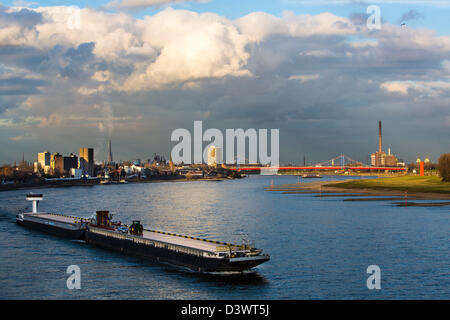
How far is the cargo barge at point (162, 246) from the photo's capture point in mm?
40781

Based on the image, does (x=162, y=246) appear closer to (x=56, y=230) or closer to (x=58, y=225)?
(x=56, y=230)

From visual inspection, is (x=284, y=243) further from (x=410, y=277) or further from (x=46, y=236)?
(x=46, y=236)

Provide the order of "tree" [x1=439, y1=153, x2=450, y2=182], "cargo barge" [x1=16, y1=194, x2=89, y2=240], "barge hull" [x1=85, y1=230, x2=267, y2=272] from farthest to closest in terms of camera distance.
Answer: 1. "tree" [x1=439, y1=153, x2=450, y2=182]
2. "cargo barge" [x1=16, y1=194, x2=89, y2=240]
3. "barge hull" [x1=85, y1=230, x2=267, y2=272]

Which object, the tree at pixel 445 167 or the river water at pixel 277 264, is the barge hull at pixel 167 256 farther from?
the tree at pixel 445 167

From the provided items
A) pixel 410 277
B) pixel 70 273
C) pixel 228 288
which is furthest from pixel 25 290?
pixel 410 277

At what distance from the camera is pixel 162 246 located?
4809 centimetres

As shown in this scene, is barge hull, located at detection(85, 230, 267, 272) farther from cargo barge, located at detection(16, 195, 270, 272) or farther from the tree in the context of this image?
the tree

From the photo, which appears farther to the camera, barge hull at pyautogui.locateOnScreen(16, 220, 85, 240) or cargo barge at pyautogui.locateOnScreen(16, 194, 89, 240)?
cargo barge at pyautogui.locateOnScreen(16, 194, 89, 240)

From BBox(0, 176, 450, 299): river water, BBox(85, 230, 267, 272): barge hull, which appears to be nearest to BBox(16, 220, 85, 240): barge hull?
BBox(0, 176, 450, 299): river water

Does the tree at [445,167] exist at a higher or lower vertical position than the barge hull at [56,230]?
higher

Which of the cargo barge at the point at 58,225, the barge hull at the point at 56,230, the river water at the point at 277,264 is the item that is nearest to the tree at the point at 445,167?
the river water at the point at 277,264


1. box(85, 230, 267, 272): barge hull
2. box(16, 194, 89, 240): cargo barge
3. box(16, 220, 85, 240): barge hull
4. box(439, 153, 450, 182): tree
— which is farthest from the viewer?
box(439, 153, 450, 182): tree

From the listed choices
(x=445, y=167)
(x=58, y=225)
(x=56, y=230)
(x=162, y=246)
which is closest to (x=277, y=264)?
(x=162, y=246)

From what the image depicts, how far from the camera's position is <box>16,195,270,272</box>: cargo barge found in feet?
134
